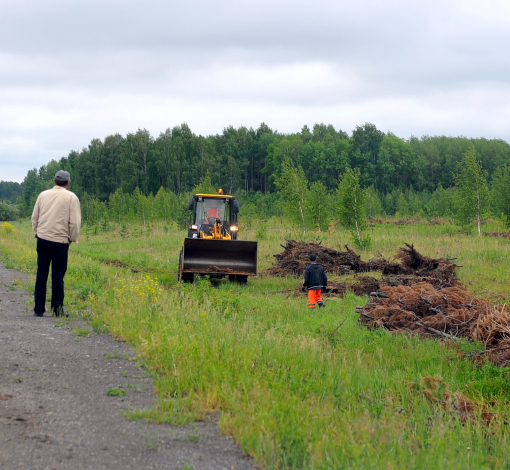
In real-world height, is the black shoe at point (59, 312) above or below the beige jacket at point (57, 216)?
below

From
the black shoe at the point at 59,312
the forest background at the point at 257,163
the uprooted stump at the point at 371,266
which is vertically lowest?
the black shoe at the point at 59,312

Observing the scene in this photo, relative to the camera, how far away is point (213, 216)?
18.0m

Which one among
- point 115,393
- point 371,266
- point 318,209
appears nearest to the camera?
point 115,393

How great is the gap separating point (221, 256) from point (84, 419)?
11980mm

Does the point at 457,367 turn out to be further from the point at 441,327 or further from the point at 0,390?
the point at 0,390

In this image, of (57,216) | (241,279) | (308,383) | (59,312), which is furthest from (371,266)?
(308,383)

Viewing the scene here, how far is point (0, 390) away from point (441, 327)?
7212 millimetres

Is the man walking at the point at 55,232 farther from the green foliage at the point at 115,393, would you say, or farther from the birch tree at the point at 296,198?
the birch tree at the point at 296,198

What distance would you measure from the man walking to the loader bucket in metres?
7.66

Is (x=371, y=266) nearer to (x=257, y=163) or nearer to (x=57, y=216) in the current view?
(x=57, y=216)

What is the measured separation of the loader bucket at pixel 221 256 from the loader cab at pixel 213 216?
1.68 m

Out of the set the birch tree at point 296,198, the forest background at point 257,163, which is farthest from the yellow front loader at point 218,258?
the forest background at point 257,163

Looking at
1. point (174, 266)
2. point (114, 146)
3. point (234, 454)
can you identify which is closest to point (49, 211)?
point (234, 454)

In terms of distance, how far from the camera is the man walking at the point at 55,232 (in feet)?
26.1
